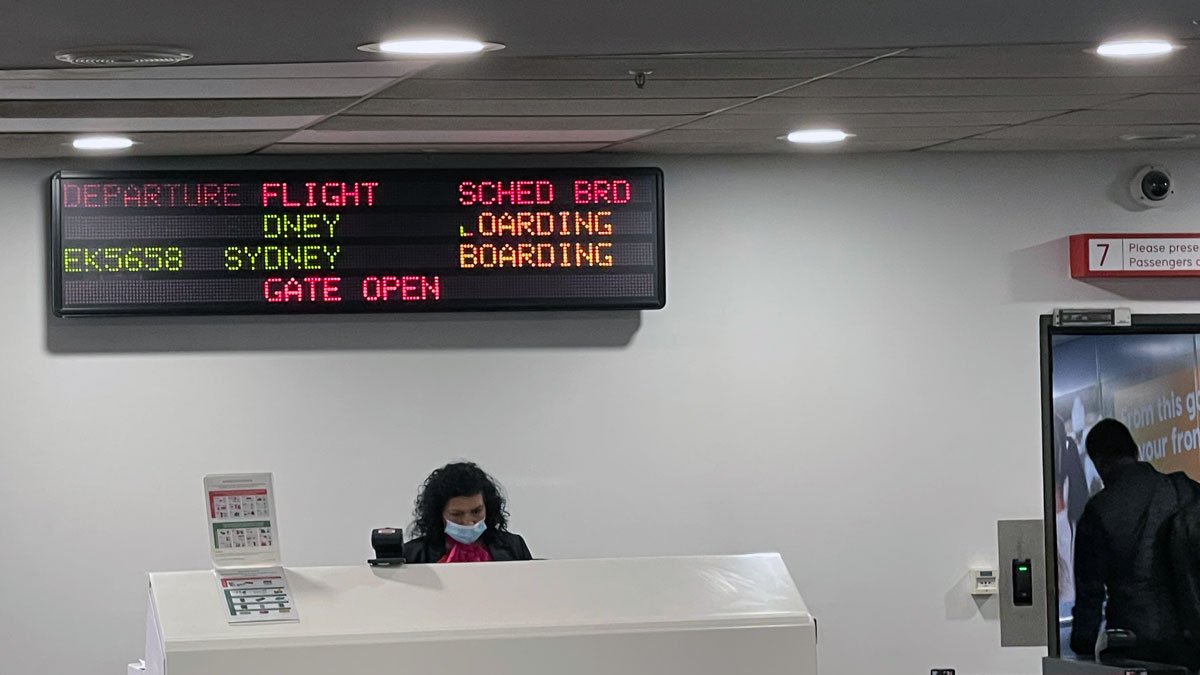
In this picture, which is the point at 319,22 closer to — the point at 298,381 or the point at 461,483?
the point at 461,483

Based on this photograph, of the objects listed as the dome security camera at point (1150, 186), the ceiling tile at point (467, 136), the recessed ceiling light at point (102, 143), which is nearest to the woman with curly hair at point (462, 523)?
the ceiling tile at point (467, 136)

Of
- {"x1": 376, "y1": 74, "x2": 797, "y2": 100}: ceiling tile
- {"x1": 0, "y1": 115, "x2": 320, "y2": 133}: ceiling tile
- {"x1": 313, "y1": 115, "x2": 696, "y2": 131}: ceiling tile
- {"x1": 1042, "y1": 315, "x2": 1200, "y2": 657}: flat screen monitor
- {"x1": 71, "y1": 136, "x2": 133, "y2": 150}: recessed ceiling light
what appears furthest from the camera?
{"x1": 1042, "y1": 315, "x2": 1200, "y2": 657}: flat screen monitor

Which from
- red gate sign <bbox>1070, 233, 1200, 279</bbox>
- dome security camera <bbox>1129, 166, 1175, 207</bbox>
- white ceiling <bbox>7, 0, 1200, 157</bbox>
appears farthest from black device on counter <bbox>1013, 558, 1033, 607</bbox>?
white ceiling <bbox>7, 0, 1200, 157</bbox>

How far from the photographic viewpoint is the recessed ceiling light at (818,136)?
438cm

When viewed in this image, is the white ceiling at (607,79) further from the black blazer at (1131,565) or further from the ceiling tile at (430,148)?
Answer: the black blazer at (1131,565)

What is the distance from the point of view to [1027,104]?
3.87 metres

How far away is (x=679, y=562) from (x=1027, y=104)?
205 cm

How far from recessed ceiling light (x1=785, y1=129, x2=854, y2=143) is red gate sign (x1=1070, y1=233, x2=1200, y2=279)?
0.95 metres

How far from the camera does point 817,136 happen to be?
177 inches

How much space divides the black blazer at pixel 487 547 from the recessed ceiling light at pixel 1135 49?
6.63ft

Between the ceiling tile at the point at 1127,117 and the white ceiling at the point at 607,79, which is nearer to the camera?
the white ceiling at the point at 607,79

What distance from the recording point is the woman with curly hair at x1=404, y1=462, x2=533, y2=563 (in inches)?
167

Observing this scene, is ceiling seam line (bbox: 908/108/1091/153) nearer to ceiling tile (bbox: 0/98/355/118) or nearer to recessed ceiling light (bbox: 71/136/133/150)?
ceiling tile (bbox: 0/98/355/118)

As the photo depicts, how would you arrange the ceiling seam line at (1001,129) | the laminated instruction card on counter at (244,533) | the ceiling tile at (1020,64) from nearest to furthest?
the laminated instruction card on counter at (244,533) → the ceiling tile at (1020,64) → the ceiling seam line at (1001,129)
